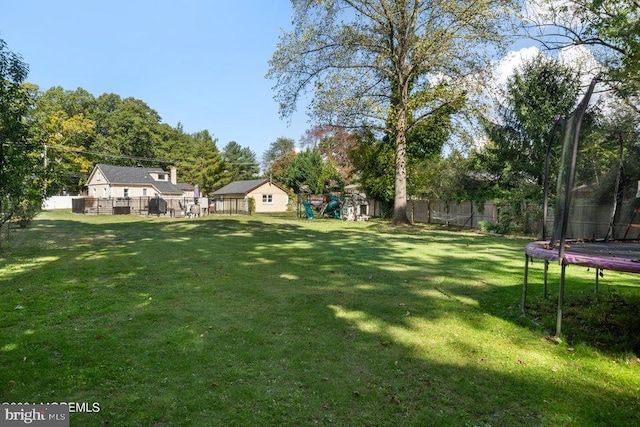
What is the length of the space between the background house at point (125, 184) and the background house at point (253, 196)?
533cm

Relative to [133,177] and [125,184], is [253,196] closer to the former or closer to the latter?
[133,177]

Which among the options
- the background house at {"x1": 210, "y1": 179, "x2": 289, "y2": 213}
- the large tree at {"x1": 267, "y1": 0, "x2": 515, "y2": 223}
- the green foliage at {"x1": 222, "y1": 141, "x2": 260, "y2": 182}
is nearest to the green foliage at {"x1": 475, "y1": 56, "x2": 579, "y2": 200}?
the large tree at {"x1": 267, "y1": 0, "x2": 515, "y2": 223}

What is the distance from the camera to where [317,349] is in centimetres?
362

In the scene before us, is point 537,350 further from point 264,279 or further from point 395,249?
point 395,249

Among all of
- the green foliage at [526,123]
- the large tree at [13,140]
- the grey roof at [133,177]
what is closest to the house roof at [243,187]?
the grey roof at [133,177]

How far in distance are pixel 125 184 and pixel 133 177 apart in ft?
5.66

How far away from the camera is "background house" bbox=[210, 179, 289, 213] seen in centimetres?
4644

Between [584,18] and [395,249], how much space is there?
9813mm

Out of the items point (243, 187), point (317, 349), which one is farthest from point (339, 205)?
point (317, 349)

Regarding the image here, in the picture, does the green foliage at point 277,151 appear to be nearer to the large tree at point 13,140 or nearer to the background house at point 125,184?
the background house at point 125,184

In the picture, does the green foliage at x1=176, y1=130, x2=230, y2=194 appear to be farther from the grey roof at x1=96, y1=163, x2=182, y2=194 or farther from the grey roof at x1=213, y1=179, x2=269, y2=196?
the grey roof at x1=96, y1=163, x2=182, y2=194

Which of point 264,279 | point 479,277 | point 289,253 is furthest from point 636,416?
point 289,253

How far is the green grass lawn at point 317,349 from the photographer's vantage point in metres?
2.63

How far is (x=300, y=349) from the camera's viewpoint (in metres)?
3.61
